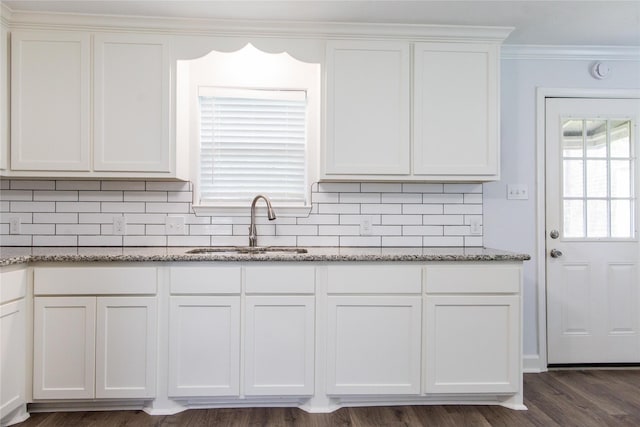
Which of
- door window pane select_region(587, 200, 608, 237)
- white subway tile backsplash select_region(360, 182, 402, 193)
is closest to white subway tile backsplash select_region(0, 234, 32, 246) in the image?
white subway tile backsplash select_region(360, 182, 402, 193)

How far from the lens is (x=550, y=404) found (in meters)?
2.31

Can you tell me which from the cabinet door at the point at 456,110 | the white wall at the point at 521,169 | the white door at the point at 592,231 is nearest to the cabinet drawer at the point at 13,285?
the cabinet door at the point at 456,110

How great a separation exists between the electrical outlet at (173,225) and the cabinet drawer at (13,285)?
80cm

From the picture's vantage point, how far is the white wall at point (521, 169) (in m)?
2.81

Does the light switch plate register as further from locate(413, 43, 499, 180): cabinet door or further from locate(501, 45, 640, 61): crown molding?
locate(501, 45, 640, 61): crown molding

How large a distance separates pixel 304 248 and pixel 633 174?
8.02 ft

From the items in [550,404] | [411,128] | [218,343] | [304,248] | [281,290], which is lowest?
[550,404]

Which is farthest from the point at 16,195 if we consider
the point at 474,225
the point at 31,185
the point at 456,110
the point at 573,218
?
the point at 573,218

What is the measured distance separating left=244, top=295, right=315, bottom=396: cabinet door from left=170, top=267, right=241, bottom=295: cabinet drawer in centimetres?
16

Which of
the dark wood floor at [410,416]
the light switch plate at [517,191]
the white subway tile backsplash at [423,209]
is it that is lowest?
the dark wood floor at [410,416]

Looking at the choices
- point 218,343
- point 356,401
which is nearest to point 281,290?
point 218,343

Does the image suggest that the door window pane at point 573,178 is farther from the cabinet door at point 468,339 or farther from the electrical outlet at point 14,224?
the electrical outlet at point 14,224

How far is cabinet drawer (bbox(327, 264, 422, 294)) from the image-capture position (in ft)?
7.15

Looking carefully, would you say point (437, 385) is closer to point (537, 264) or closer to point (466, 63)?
point (537, 264)
